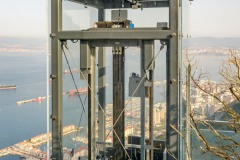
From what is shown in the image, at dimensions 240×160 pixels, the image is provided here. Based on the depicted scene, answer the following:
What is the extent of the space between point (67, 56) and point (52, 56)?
13 centimetres

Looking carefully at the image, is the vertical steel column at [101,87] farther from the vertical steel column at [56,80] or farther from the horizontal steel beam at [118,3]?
the vertical steel column at [56,80]

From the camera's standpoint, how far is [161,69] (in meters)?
2.47

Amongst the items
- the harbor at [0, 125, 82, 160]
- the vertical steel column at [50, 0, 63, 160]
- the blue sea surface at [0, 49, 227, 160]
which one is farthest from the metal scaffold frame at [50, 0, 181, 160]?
the harbor at [0, 125, 82, 160]

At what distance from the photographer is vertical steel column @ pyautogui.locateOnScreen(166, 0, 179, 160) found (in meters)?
2.14

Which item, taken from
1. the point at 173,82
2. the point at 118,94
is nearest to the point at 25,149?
the point at 118,94

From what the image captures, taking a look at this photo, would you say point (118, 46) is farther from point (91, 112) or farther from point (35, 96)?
point (35, 96)

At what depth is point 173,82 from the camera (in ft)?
7.20

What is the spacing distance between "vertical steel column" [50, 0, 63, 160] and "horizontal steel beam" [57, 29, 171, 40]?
2.3 inches

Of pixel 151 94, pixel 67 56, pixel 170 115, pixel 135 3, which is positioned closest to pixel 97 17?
pixel 135 3

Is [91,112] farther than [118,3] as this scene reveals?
No

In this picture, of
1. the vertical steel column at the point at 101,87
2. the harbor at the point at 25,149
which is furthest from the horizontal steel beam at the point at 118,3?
the harbor at the point at 25,149

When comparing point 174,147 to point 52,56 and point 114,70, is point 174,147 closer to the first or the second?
point 52,56

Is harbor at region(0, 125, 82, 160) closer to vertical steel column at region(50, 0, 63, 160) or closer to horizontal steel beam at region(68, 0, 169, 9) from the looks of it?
horizontal steel beam at region(68, 0, 169, 9)

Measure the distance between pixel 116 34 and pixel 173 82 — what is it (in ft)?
1.70
